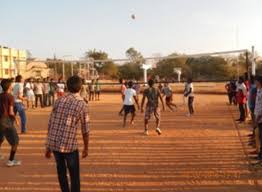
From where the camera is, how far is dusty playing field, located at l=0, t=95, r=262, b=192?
7.30m

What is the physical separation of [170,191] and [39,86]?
60.5 ft

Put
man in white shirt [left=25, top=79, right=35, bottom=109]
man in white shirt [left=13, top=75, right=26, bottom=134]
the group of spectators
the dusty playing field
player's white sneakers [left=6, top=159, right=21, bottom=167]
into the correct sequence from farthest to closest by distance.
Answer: man in white shirt [left=25, top=79, right=35, bottom=109]
man in white shirt [left=13, top=75, right=26, bottom=134]
player's white sneakers [left=6, top=159, right=21, bottom=167]
the group of spectators
the dusty playing field

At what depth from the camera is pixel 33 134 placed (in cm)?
1389

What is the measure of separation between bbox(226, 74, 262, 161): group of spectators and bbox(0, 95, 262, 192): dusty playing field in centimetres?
44

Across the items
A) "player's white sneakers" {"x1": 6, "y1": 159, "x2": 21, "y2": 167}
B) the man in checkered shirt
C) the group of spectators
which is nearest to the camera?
the man in checkered shirt

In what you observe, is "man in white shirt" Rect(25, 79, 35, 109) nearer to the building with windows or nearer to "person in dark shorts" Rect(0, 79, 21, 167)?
the building with windows

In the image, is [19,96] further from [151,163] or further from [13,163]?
[151,163]

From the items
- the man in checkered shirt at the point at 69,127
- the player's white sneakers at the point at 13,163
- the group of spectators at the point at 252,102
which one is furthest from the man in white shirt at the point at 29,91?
the man in checkered shirt at the point at 69,127

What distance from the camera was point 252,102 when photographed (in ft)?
37.0

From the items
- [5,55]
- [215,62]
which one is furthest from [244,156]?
[215,62]

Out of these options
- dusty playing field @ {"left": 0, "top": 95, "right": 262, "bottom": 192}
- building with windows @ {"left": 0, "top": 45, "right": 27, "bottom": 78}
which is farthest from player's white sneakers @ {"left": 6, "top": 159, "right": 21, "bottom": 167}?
building with windows @ {"left": 0, "top": 45, "right": 27, "bottom": 78}

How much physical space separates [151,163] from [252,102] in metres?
3.75

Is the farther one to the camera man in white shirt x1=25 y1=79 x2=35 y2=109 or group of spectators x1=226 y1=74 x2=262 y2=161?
man in white shirt x1=25 y1=79 x2=35 y2=109

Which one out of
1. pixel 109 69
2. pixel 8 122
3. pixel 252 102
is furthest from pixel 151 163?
pixel 109 69
